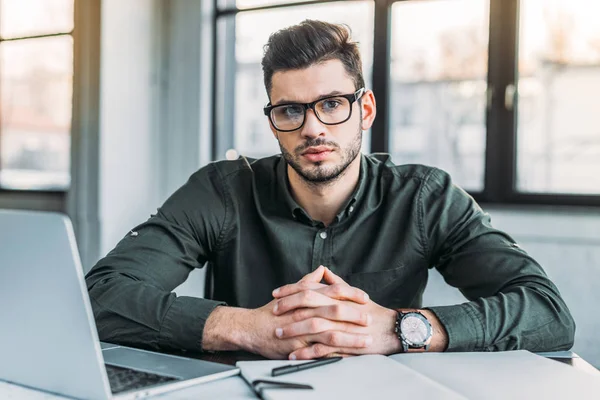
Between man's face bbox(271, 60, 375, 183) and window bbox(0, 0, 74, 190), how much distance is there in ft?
9.94

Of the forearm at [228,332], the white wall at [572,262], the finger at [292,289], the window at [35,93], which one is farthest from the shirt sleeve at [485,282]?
the window at [35,93]

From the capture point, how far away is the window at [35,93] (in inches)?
171

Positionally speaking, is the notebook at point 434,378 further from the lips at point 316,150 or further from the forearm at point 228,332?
the lips at point 316,150

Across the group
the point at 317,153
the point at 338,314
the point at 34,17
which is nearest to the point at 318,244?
the point at 317,153

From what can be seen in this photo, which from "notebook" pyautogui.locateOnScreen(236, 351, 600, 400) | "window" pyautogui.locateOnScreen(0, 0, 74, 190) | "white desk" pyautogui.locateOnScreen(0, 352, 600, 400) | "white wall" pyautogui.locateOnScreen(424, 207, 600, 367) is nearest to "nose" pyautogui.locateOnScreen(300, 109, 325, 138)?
"notebook" pyautogui.locateOnScreen(236, 351, 600, 400)

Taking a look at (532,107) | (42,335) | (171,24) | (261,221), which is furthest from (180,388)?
(171,24)

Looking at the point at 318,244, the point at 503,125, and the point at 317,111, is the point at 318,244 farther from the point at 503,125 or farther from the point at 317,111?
the point at 503,125

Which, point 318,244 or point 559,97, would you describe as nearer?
point 318,244

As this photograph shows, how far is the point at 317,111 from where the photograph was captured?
1568mm

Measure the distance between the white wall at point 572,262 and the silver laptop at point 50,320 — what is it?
2257 mm

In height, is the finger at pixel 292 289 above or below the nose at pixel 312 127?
below

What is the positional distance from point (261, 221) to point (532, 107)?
197 cm

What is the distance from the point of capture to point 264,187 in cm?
177

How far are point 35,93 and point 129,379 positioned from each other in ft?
13.3
